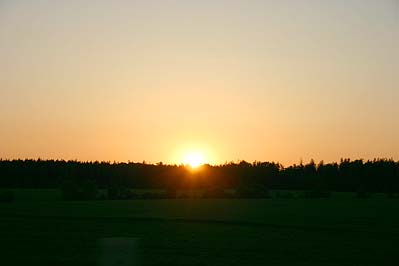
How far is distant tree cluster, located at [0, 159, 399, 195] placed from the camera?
17754 cm

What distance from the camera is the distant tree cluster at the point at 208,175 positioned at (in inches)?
6990

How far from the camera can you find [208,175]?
614 feet

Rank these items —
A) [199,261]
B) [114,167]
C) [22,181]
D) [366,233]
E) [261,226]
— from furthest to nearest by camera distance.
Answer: [114,167] < [22,181] < [261,226] < [366,233] < [199,261]

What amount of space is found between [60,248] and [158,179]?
15218cm

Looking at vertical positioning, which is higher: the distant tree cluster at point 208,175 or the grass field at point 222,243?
the distant tree cluster at point 208,175

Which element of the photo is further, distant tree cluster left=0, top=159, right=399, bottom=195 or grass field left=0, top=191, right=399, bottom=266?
distant tree cluster left=0, top=159, right=399, bottom=195

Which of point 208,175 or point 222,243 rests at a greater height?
point 208,175

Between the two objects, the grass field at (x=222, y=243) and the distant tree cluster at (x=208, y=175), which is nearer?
the grass field at (x=222, y=243)

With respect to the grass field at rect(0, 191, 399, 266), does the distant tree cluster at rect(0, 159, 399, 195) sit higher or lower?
higher

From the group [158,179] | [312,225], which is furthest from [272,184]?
[312,225]

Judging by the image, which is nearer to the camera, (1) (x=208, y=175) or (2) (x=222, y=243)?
(2) (x=222, y=243)

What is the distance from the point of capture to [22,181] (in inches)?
7018

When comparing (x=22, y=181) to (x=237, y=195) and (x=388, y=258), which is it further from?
(x=388, y=258)

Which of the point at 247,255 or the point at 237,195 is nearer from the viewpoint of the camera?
the point at 247,255
